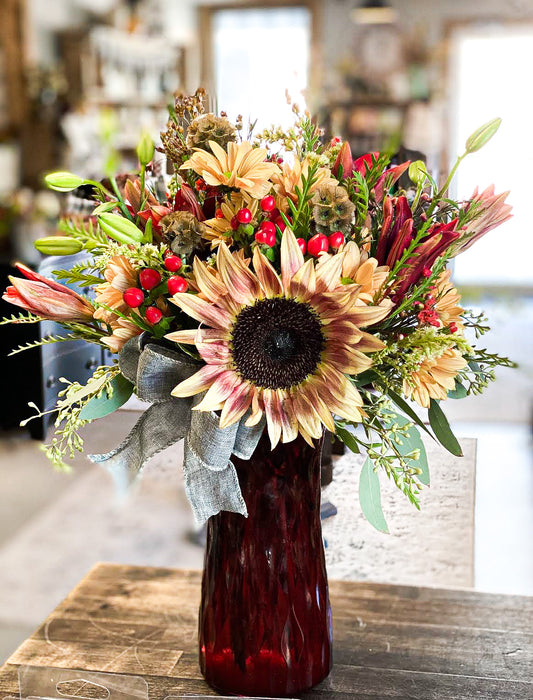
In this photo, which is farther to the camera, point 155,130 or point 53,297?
point 155,130

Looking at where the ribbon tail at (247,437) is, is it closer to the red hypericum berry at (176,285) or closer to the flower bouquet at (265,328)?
the flower bouquet at (265,328)

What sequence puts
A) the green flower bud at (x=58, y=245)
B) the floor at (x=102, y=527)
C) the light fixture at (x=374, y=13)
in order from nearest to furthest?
the green flower bud at (x=58, y=245) → the floor at (x=102, y=527) → the light fixture at (x=374, y=13)

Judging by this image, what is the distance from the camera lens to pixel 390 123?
20.6ft

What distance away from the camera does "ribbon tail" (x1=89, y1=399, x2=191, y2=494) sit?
847 millimetres

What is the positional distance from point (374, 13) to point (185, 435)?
18.7 ft

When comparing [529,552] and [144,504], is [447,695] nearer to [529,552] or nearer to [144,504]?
[529,552]

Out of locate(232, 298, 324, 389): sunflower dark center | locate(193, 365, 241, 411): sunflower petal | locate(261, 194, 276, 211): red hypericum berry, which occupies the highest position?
locate(261, 194, 276, 211): red hypericum berry

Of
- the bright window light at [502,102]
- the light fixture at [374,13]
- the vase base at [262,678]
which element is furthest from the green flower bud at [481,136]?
the bright window light at [502,102]

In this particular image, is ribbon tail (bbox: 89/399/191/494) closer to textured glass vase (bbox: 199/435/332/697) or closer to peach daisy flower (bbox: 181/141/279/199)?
textured glass vase (bbox: 199/435/332/697)

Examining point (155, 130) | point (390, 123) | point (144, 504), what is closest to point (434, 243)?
point (144, 504)

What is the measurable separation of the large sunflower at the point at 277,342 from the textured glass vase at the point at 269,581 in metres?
0.12

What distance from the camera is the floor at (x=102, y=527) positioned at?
2818 mm

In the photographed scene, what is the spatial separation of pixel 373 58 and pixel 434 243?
5973 millimetres

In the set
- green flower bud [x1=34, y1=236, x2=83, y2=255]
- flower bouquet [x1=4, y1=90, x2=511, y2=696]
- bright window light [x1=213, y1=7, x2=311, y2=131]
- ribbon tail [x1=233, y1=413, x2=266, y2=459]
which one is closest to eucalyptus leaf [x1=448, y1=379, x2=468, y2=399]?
flower bouquet [x1=4, y1=90, x2=511, y2=696]
